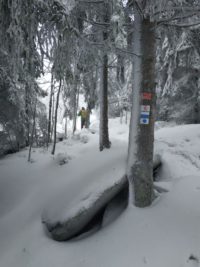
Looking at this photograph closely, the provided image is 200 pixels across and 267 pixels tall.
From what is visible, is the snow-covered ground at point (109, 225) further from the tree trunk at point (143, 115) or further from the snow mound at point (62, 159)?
the tree trunk at point (143, 115)

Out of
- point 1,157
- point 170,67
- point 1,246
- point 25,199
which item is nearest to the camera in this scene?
point 1,246

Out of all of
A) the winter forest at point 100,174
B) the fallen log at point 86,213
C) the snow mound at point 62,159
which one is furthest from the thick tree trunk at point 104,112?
the fallen log at point 86,213

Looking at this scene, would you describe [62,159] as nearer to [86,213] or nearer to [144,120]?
[86,213]

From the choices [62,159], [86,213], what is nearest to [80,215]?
[86,213]

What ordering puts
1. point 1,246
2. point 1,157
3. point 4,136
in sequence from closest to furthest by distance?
1. point 1,246
2. point 4,136
3. point 1,157

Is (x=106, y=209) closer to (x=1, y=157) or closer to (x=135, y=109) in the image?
(x=135, y=109)

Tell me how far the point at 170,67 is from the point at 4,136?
7092mm

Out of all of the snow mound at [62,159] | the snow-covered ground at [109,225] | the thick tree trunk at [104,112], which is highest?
the thick tree trunk at [104,112]

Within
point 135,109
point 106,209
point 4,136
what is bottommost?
point 106,209

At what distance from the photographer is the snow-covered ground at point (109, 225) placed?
5770 millimetres

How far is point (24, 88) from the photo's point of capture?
11203mm

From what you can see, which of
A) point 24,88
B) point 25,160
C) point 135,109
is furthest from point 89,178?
point 24,88

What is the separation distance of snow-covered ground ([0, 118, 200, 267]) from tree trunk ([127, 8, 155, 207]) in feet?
1.30

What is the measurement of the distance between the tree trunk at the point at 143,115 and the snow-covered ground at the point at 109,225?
1.30ft
